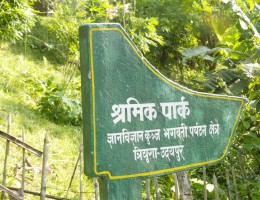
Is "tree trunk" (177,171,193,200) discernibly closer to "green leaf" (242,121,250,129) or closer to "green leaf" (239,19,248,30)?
"green leaf" (242,121,250,129)

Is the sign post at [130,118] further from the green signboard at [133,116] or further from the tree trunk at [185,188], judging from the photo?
the tree trunk at [185,188]

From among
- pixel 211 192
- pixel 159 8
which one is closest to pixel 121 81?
pixel 211 192

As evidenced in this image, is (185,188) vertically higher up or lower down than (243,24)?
lower down

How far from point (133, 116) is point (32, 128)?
322 cm

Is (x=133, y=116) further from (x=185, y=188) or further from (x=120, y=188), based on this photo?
(x=185, y=188)

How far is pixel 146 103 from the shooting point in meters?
2.04

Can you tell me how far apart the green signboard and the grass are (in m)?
0.83

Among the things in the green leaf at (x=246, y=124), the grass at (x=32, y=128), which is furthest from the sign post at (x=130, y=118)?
the green leaf at (x=246, y=124)

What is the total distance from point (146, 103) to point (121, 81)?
0.49 ft

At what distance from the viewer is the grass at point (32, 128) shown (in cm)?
412

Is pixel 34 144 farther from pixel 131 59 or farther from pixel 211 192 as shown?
pixel 131 59

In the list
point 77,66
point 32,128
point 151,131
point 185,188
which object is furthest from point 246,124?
point 77,66

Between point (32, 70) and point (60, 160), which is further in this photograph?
point (32, 70)

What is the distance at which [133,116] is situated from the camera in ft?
6.55
